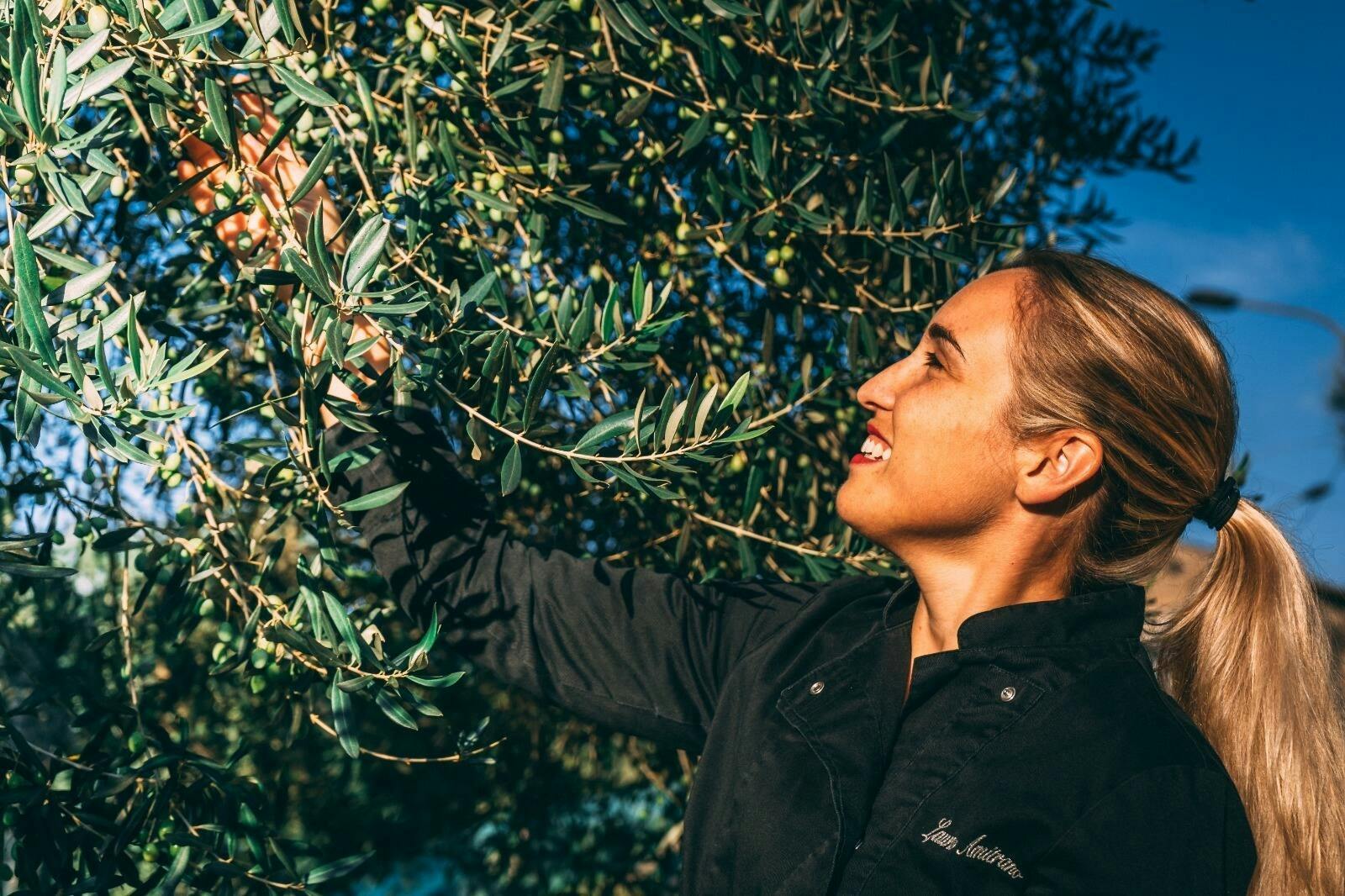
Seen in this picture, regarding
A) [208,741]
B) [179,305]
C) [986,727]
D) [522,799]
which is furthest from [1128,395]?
[208,741]

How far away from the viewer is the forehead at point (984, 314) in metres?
1.91

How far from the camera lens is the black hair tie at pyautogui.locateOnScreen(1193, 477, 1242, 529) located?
1983 millimetres

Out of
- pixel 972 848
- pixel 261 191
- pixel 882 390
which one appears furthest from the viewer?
pixel 882 390

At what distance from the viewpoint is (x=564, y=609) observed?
6.90 ft

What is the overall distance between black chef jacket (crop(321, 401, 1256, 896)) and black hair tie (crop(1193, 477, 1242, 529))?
253mm

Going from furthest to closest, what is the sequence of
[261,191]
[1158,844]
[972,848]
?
[261,191], [972,848], [1158,844]

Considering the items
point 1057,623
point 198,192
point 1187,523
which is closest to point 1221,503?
point 1187,523

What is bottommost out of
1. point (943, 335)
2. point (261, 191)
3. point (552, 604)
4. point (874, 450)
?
point (552, 604)

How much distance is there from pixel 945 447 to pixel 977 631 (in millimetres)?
322

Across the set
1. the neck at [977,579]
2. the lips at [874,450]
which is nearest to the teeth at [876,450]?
the lips at [874,450]

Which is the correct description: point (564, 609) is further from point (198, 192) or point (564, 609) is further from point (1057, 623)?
point (198, 192)

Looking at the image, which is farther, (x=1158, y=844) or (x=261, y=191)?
(x=261, y=191)

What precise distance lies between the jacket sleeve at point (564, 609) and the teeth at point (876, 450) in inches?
14.4

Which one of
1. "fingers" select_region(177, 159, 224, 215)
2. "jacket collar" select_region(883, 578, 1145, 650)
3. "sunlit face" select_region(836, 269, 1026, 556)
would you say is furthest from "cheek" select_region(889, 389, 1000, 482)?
"fingers" select_region(177, 159, 224, 215)
